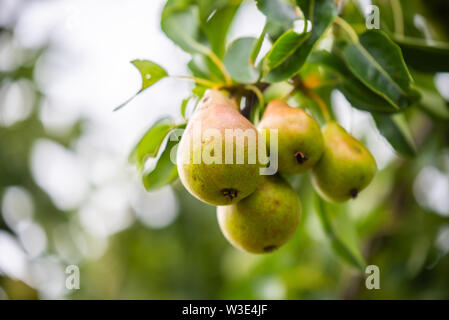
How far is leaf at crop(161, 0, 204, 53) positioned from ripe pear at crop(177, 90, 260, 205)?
1.27 ft

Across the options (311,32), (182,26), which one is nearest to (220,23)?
(182,26)

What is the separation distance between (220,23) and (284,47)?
562 millimetres

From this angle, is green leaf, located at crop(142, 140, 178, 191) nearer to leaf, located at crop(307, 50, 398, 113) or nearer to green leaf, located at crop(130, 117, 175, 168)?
green leaf, located at crop(130, 117, 175, 168)

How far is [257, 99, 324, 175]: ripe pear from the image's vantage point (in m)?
0.89

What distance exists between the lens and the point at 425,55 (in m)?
1.18

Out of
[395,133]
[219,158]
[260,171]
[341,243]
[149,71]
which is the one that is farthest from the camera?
[341,243]

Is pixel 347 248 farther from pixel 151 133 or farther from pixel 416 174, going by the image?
pixel 416 174

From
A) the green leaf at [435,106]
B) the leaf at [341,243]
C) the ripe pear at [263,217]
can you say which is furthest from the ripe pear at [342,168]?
the green leaf at [435,106]

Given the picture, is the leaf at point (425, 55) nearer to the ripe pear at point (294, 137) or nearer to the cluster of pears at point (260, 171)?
the cluster of pears at point (260, 171)

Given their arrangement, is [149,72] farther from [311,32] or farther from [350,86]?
[350,86]

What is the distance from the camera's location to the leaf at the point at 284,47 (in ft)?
2.95

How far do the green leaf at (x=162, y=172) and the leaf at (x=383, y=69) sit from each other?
1.54ft

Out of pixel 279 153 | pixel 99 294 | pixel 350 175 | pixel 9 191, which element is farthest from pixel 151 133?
pixel 99 294

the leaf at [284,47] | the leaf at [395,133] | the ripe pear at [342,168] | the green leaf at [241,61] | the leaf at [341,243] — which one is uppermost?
the leaf at [284,47]
